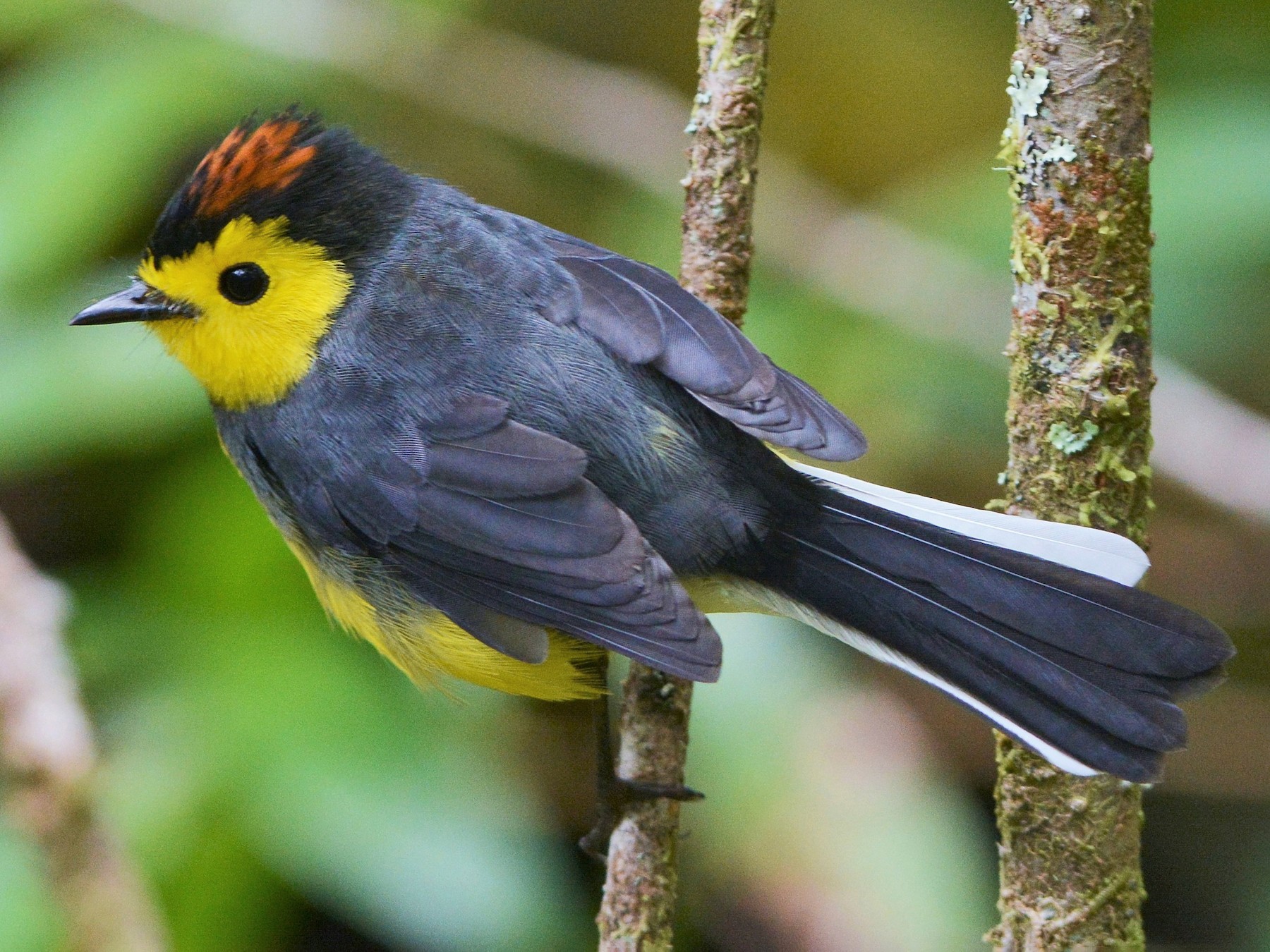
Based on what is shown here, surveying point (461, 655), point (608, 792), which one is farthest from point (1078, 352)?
point (461, 655)

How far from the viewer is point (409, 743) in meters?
3.31

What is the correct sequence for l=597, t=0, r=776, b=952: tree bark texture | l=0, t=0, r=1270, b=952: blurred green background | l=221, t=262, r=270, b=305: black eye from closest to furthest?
1. l=597, t=0, r=776, b=952: tree bark texture
2. l=221, t=262, r=270, b=305: black eye
3. l=0, t=0, r=1270, b=952: blurred green background

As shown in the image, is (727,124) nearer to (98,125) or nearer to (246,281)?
(246,281)

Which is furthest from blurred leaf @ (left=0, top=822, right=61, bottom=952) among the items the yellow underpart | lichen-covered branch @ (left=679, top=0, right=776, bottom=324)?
lichen-covered branch @ (left=679, top=0, right=776, bottom=324)

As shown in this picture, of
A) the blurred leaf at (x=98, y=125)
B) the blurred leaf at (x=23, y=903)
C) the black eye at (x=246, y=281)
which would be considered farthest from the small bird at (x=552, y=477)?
the blurred leaf at (x=98, y=125)

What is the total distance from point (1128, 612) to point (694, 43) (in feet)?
13.0

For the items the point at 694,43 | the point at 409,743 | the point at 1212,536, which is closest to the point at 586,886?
the point at 409,743

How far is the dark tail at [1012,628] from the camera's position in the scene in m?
1.98

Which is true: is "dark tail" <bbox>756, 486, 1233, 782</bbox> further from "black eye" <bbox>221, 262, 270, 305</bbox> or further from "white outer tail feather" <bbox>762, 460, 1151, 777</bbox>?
"black eye" <bbox>221, 262, 270, 305</bbox>

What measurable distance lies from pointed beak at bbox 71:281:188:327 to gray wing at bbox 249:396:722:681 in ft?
1.38

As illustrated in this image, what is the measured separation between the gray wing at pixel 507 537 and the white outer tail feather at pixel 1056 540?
18.3 inches

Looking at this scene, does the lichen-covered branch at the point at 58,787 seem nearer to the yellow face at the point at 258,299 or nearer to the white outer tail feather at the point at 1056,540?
the yellow face at the point at 258,299

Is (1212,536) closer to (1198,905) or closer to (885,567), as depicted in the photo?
(1198,905)

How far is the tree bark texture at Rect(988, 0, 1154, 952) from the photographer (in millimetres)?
1873
